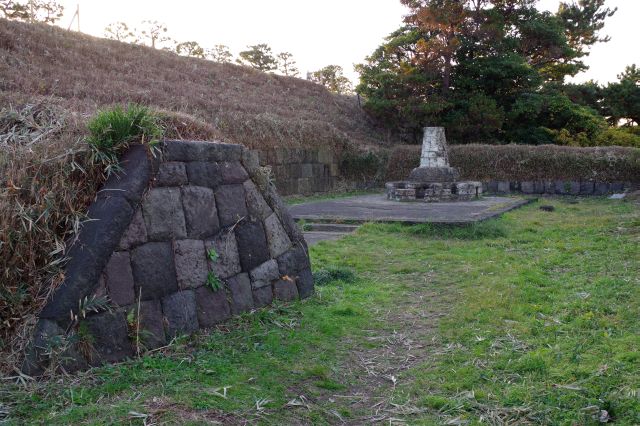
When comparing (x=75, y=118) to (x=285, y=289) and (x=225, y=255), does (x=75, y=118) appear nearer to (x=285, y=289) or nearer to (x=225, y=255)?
(x=225, y=255)

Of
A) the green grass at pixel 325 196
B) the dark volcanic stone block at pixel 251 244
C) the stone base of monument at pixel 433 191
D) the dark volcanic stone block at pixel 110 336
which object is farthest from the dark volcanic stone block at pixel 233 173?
the stone base of monument at pixel 433 191

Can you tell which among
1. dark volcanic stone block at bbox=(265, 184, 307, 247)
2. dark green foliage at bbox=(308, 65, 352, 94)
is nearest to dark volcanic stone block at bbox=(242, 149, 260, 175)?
dark volcanic stone block at bbox=(265, 184, 307, 247)

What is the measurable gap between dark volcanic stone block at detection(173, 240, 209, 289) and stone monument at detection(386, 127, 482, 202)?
1179 centimetres

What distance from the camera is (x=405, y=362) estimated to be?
4133 mm

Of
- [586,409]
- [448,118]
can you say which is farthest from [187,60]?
[586,409]

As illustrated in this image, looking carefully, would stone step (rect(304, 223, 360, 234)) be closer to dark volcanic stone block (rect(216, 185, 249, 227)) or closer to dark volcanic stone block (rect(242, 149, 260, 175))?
dark volcanic stone block (rect(242, 149, 260, 175))

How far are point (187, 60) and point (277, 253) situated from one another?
58.0ft

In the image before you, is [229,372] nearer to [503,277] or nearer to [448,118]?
[503,277]

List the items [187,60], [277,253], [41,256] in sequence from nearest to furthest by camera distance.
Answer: [41,256], [277,253], [187,60]

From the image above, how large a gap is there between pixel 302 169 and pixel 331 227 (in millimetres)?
7164

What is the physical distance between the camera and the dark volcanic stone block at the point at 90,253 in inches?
134

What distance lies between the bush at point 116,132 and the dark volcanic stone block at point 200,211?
49cm

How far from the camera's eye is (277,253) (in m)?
5.29

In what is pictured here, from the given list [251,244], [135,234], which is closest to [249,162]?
[251,244]
